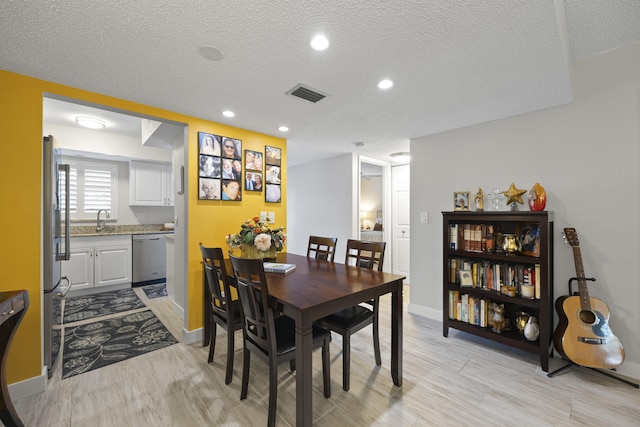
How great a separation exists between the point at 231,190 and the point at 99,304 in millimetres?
2621

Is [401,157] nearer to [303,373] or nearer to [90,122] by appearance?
[303,373]

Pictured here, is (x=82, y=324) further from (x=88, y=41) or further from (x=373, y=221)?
(x=373, y=221)

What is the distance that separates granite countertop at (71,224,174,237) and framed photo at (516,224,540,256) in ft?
16.5

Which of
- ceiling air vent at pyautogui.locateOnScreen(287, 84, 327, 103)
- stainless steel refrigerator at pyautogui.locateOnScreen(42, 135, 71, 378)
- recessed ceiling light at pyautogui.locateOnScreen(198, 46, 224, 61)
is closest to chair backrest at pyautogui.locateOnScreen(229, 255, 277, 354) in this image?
recessed ceiling light at pyautogui.locateOnScreen(198, 46, 224, 61)

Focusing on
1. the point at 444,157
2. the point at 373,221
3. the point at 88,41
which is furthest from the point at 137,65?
the point at 373,221

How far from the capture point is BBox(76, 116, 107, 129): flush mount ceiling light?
3.59m

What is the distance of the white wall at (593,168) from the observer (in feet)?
6.93

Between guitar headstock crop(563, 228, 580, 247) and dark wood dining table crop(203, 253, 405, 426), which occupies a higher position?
guitar headstock crop(563, 228, 580, 247)

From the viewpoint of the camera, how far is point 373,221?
19.5ft

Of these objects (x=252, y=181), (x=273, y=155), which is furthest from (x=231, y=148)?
(x=273, y=155)

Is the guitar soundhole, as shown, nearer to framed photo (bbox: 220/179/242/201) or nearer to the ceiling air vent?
the ceiling air vent

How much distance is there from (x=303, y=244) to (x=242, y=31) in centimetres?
420

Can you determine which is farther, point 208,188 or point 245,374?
point 208,188

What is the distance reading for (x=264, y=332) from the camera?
1725mm
